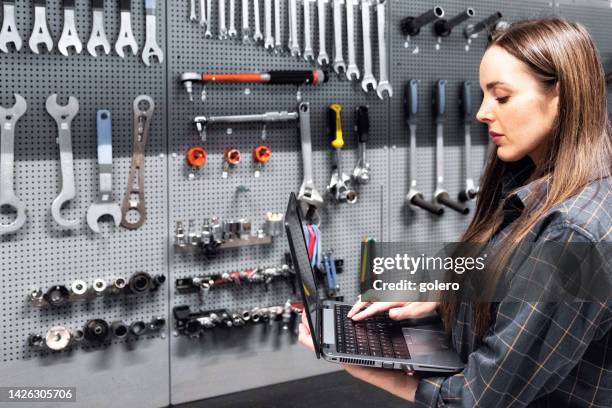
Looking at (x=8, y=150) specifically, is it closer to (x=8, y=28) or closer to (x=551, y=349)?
(x=8, y=28)

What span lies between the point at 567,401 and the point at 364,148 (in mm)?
1310

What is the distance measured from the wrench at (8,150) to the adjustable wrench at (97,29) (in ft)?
0.82

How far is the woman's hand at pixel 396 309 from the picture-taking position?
4.60ft

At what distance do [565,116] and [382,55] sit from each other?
125 centimetres

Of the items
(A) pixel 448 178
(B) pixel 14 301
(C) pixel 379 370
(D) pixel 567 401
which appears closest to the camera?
(D) pixel 567 401

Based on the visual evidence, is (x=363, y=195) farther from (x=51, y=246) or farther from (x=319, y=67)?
(x=51, y=246)

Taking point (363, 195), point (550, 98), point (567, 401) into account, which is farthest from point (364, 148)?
point (567, 401)

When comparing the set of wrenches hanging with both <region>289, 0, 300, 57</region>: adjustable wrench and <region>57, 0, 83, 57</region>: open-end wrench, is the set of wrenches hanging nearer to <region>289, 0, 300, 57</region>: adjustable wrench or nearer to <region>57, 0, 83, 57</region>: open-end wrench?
<region>57, 0, 83, 57</region>: open-end wrench

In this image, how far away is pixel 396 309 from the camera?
55.9 inches

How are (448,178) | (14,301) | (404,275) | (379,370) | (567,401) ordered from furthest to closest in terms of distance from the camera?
1. (448,178)
2. (404,275)
3. (14,301)
4. (379,370)
5. (567,401)

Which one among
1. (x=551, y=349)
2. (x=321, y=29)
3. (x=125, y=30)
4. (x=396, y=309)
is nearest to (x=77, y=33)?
(x=125, y=30)

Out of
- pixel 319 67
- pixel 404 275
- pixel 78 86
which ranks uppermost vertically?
pixel 319 67

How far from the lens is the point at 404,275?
1.92 m

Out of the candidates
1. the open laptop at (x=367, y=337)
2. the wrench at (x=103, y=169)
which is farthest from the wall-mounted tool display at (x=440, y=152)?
the wrench at (x=103, y=169)
